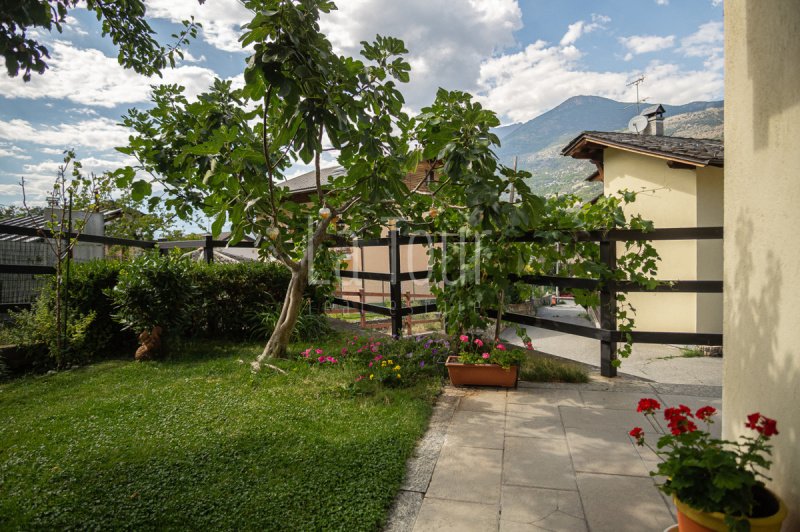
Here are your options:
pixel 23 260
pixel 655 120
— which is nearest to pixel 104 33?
pixel 23 260

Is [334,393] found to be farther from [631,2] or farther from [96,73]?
[631,2]

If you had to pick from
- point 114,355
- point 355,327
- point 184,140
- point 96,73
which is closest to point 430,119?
point 184,140

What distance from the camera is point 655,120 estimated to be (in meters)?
11.2

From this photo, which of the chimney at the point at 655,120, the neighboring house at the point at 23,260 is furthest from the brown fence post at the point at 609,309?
the chimney at the point at 655,120

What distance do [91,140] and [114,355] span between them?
2369mm

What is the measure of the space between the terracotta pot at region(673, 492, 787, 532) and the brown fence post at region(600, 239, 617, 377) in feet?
8.25

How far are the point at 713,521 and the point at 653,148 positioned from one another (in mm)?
7203

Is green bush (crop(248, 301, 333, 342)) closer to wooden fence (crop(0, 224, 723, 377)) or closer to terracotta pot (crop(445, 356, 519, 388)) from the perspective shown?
wooden fence (crop(0, 224, 723, 377))

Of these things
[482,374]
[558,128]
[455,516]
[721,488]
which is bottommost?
[455,516]

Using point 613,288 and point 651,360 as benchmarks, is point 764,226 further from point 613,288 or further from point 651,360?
point 651,360

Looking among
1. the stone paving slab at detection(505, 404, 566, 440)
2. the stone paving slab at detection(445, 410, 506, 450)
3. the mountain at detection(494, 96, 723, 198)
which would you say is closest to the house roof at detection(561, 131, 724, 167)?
the stone paving slab at detection(505, 404, 566, 440)

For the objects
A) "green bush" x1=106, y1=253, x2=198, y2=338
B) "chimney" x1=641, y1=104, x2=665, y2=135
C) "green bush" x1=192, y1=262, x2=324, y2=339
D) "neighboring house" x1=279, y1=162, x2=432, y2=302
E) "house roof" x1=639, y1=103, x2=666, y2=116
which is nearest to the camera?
"green bush" x1=106, y1=253, x2=198, y2=338

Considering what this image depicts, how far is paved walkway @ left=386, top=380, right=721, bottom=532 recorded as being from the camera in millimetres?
1871

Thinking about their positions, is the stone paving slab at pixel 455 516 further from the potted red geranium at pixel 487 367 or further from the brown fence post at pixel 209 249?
the brown fence post at pixel 209 249
